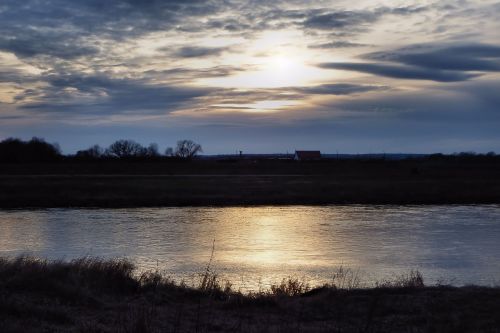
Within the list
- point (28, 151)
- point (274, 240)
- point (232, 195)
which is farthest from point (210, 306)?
point (28, 151)

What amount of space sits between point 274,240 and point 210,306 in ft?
41.3

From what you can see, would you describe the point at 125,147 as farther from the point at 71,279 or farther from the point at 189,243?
the point at 71,279

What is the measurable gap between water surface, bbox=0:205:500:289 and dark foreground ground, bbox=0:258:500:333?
9.90 feet

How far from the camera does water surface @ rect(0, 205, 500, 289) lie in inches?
650

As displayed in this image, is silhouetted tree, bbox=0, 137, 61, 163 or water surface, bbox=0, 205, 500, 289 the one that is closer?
water surface, bbox=0, 205, 500, 289

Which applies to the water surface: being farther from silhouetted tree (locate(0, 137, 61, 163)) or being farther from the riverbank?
silhouetted tree (locate(0, 137, 61, 163))

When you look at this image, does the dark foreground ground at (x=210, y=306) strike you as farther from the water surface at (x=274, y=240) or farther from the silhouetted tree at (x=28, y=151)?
the silhouetted tree at (x=28, y=151)

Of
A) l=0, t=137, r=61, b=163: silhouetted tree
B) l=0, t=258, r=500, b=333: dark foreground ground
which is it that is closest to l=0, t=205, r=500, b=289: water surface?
l=0, t=258, r=500, b=333: dark foreground ground

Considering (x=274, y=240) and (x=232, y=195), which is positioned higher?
(x=232, y=195)

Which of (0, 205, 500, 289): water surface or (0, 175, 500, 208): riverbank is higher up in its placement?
(0, 175, 500, 208): riverbank

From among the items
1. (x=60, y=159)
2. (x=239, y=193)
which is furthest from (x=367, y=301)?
(x=60, y=159)

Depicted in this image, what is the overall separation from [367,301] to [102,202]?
31.1 m

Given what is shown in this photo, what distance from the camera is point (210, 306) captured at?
34.1 feet

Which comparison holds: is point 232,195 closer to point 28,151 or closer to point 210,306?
point 210,306
